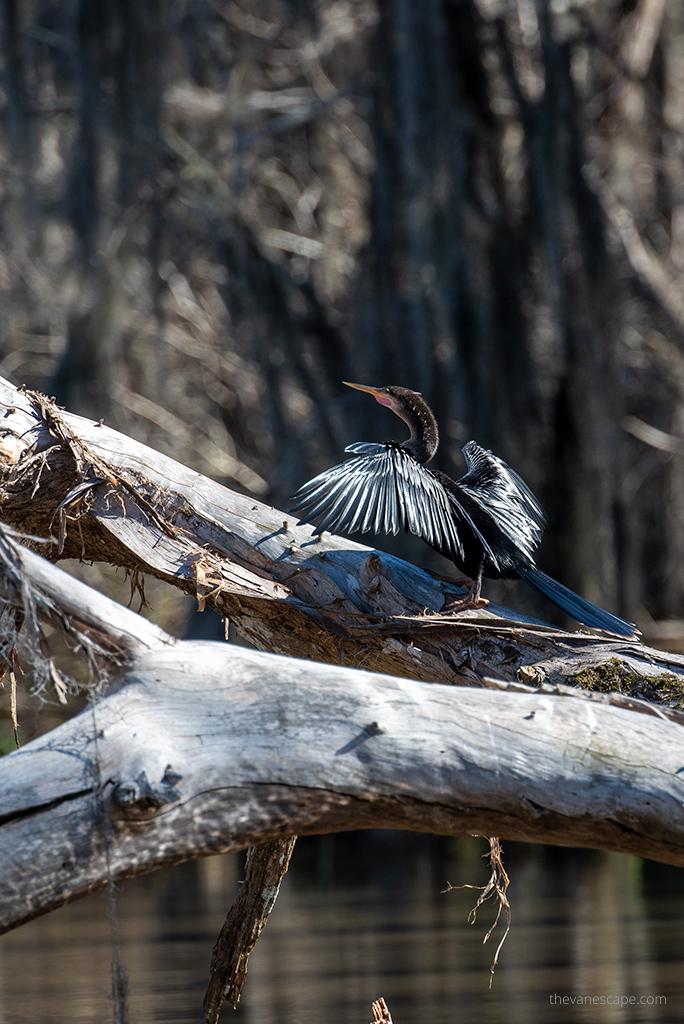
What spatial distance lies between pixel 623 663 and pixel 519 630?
0.21 meters

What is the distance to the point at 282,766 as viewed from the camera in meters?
2.05

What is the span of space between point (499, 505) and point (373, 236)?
4736 mm

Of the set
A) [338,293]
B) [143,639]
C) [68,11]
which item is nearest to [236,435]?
[338,293]

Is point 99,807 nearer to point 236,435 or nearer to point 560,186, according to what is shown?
point 560,186

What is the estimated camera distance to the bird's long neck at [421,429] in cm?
316

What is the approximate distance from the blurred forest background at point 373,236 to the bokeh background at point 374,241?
0.07ft

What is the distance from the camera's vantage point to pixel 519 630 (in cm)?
253

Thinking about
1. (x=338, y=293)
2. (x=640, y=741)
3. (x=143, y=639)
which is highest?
(x=338, y=293)

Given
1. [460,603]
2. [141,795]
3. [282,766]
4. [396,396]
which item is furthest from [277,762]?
[396,396]

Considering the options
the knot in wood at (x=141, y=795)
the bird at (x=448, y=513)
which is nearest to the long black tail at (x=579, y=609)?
the bird at (x=448, y=513)

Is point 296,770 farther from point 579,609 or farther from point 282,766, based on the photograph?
point 579,609

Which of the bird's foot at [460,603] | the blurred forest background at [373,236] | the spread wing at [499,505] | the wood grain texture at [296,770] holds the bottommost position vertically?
the wood grain texture at [296,770]

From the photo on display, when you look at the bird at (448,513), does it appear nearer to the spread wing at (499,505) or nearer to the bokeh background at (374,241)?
the spread wing at (499,505)

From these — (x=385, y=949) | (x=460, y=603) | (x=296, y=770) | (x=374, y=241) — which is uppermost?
(x=374, y=241)
